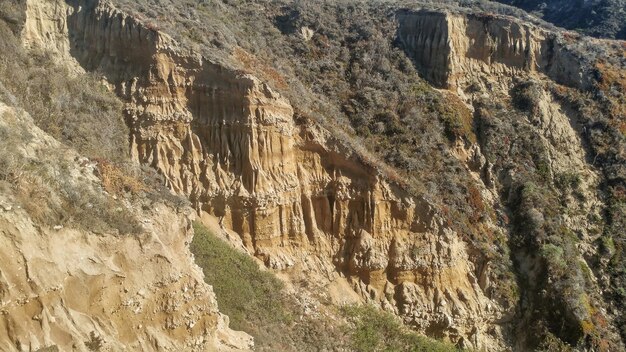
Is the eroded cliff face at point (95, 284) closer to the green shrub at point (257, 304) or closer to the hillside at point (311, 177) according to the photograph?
the hillside at point (311, 177)

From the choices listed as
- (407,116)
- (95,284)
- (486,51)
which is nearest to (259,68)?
(407,116)

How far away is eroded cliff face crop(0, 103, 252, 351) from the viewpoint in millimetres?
10664

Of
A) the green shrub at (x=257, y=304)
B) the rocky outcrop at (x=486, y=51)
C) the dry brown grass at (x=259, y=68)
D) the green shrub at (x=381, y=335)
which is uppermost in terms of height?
the rocky outcrop at (x=486, y=51)

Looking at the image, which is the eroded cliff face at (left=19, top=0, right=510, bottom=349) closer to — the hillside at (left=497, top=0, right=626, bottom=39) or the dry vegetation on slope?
the dry vegetation on slope

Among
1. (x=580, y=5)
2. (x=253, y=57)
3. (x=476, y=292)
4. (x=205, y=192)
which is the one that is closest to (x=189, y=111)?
(x=205, y=192)

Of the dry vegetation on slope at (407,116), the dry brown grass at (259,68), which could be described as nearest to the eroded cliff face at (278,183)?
the dry vegetation on slope at (407,116)

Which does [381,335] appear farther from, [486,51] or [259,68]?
[486,51]

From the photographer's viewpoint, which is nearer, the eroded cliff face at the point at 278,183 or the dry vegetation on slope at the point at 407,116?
the eroded cliff face at the point at 278,183

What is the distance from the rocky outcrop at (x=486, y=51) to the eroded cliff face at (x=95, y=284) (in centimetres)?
2169

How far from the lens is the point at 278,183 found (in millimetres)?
22359

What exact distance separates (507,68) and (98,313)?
94.6 feet

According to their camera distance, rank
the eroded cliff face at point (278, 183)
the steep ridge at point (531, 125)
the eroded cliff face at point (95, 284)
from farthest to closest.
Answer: the steep ridge at point (531, 125), the eroded cliff face at point (278, 183), the eroded cliff face at point (95, 284)

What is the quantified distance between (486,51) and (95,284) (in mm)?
27982

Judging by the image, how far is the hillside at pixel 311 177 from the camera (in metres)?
13.8
